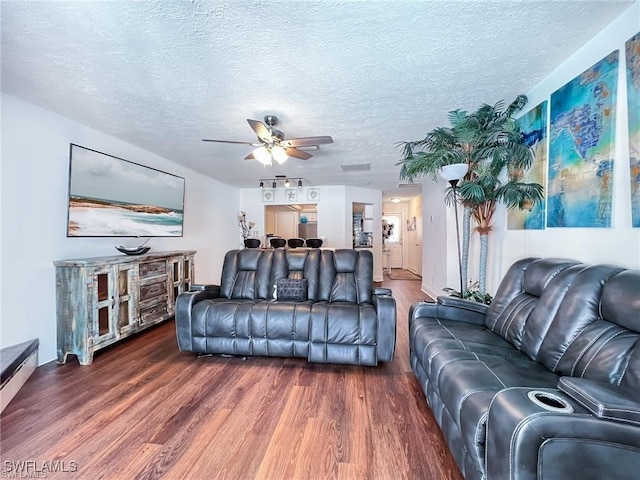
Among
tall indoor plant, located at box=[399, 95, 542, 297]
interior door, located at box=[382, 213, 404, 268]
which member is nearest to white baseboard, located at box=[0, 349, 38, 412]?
tall indoor plant, located at box=[399, 95, 542, 297]

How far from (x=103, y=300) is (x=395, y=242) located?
8.27 m

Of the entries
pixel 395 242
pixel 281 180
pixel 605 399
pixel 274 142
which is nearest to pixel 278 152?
pixel 274 142

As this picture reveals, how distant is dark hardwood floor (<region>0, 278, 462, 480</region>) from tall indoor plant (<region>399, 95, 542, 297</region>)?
4.76 ft

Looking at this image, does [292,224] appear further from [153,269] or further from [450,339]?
[450,339]

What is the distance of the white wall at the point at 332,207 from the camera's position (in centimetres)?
641

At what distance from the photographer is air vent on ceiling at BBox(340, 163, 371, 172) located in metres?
4.45

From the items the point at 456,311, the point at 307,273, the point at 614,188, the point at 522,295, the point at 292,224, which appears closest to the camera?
the point at 614,188

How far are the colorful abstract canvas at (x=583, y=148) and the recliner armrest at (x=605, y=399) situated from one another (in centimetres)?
121

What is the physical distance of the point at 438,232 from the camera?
478cm

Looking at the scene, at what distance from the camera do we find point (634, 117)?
139 cm

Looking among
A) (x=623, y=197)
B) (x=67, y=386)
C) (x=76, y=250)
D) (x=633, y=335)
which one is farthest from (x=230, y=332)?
(x=623, y=197)

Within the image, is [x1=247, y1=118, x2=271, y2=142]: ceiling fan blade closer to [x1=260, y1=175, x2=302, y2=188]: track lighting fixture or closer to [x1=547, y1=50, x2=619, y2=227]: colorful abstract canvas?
[x1=547, y1=50, x2=619, y2=227]: colorful abstract canvas

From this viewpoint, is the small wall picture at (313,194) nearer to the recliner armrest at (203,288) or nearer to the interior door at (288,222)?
the interior door at (288,222)

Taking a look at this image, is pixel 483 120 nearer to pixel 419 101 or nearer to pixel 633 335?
pixel 419 101
